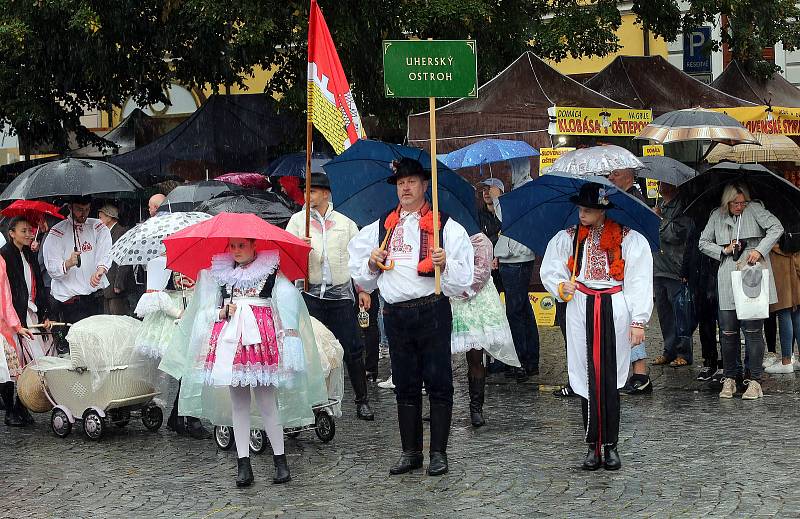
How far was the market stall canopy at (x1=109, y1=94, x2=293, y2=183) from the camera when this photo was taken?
19.7 metres

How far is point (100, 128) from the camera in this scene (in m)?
28.5

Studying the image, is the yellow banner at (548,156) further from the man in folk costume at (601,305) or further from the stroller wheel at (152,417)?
the man in folk costume at (601,305)

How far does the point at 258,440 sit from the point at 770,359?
572 cm

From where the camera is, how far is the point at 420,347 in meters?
8.51

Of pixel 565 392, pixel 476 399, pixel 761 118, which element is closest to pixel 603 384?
pixel 476 399

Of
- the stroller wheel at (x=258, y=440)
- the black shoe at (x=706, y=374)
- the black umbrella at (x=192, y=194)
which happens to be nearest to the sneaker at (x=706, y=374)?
A: the black shoe at (x=706, y=374)

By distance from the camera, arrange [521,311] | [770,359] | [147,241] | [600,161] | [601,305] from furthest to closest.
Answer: [770,359]
[521,311]
[600,161]
[147,241]
[601,305]

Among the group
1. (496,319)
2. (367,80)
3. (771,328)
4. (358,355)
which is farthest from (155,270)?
(367,80)

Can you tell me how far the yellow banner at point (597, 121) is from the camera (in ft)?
50.2

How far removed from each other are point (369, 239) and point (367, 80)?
974 centimetres

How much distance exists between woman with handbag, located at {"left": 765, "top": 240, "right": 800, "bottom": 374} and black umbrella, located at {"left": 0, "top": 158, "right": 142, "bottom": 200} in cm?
571

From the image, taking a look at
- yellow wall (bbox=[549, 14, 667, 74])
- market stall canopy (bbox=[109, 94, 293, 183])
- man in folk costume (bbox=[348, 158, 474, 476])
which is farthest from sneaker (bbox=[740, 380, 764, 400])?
yellow wall (bbox=[549, 14, 667, 74])

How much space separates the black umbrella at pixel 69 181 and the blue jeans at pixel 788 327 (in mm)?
5915

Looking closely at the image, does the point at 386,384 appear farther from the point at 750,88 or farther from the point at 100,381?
the point at 750,88
